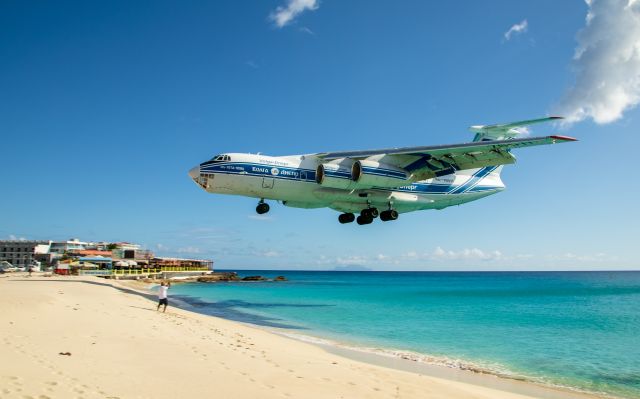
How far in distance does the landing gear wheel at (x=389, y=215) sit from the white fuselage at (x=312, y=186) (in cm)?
24

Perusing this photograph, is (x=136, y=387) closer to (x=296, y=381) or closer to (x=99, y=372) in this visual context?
(x=99, y=372)

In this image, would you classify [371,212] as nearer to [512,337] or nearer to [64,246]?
[512,337]

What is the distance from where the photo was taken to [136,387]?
18.0 ft

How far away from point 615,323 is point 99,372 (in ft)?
85.6

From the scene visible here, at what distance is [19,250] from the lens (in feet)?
276

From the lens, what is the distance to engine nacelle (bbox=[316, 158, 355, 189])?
17.9 metres

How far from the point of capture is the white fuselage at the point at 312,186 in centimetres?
1684

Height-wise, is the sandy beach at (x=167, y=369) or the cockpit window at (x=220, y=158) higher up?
the cockpit window at (x=220, y=158)

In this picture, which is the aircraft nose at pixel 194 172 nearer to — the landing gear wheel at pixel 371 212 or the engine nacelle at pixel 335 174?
the engine nacelle at pixel 335 174

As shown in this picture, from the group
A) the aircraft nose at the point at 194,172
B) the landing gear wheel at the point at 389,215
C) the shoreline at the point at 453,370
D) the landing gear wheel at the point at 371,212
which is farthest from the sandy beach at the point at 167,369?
the landing gear wheel at the point at 389,215

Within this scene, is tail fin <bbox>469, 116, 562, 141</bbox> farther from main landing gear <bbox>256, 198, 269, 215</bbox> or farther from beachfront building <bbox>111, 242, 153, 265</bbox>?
beachfront building <bbox>111, 242, 153, 265</bbox>

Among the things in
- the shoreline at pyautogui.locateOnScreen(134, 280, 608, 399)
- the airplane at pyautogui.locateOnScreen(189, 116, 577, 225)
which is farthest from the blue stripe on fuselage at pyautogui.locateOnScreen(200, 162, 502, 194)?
the shoreline at pyautogui.locateOnScreen(134, 280, 608, 399)

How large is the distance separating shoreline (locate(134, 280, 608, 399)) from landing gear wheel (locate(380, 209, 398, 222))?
26.0ft

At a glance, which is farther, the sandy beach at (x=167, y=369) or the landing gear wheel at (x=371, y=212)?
the landing gear wheel at (x=371, y=212)
